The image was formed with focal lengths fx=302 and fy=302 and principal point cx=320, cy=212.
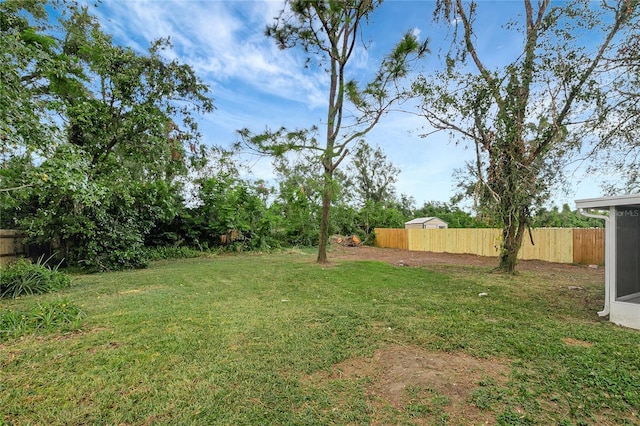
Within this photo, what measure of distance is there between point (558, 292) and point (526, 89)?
4466 mm

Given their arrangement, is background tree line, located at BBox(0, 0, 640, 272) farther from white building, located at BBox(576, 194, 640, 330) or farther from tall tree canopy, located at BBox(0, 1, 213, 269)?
white building, located at BBox(576, 194, 640, 330)

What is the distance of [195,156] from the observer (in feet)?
28.8

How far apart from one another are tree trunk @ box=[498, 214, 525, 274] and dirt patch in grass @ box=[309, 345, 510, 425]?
Result: 19.7 ft

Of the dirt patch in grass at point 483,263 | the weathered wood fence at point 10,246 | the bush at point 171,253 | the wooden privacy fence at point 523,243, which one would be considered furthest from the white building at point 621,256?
the bush at point 171,253

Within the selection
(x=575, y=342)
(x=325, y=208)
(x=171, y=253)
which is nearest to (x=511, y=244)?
(x=325, y=208)

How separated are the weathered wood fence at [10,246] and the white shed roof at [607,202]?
1143 cm

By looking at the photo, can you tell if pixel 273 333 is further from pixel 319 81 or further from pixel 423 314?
pixel 319 81

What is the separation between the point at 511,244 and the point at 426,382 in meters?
→ 6.92

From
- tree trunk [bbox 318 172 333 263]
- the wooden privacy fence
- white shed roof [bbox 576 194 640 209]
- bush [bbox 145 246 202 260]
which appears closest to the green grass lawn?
white shed roof [bbox 576 194 640 209]

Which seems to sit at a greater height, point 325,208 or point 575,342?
point 325,208

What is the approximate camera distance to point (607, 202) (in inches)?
150

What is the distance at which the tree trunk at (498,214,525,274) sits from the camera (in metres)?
7.52

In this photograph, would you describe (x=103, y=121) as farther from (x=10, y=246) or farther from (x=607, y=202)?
(x=607, y=202)

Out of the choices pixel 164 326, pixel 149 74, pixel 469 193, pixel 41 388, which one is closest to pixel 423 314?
pixel 164 326
